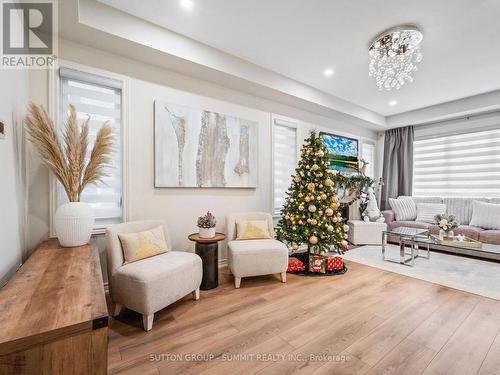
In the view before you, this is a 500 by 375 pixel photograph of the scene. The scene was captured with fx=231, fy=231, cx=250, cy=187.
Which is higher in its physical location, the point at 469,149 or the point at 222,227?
the point at 469,149

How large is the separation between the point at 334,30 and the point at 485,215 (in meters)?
4.11

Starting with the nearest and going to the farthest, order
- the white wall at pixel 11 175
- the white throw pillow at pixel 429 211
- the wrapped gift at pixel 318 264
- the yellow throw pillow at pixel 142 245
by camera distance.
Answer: the white wall at pixel 11 175 → the yellow throw pillow at pixel 142 245 → the wrapped gift at pixel 318 264 → the white throw pillow at pixel 429 211

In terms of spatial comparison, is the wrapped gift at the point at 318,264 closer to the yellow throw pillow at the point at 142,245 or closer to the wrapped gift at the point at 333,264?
the wrapped gift at the point at 333,264

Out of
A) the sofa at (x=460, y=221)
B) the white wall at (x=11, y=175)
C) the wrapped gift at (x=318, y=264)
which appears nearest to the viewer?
the white wall at (x=11, y=175)

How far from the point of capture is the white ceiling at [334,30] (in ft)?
7.14

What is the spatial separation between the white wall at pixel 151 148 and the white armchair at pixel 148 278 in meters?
0.57

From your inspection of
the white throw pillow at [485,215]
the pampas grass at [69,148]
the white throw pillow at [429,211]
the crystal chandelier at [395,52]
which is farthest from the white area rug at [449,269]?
the pampas grass at [69,148]

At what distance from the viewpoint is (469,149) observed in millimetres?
4688

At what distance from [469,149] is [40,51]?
695cm

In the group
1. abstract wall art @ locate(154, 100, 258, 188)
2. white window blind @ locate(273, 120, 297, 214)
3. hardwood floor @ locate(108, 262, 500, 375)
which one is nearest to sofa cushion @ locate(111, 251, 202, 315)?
hardwood floor @ locate(108, 262, 500, 375)

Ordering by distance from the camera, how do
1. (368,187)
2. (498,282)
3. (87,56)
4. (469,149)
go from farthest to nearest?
(368,187) → (469,149) → (498,282) → (87,56)

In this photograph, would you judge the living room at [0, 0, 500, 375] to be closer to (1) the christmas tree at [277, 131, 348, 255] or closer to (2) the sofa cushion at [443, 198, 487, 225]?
(1) the christmas tree at [277, 131, 348, 255]

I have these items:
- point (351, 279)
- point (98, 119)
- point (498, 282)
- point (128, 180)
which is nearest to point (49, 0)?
point (98, 119)

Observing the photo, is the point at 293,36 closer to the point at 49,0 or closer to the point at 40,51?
the point at 49,0
